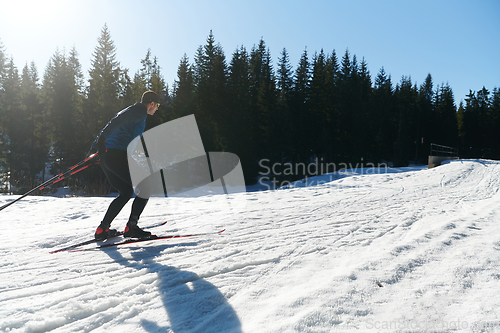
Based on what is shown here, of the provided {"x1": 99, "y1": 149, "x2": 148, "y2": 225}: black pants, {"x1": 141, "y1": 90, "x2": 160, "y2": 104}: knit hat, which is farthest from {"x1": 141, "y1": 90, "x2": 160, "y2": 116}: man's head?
{"x1": 99, "y1": 149, "x2": 148, "y2": 225}: black pants

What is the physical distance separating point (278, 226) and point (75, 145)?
2636cm

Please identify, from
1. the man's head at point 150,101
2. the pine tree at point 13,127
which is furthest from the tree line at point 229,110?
the man's head at point 150,101

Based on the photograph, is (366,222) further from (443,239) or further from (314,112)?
(314,112)

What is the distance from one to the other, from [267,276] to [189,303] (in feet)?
2.44

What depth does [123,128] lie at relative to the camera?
3.23 m

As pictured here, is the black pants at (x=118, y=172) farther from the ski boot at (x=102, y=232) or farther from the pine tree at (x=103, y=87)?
the pine tree at (x=103, y=87)

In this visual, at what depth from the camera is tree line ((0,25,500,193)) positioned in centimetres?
2328

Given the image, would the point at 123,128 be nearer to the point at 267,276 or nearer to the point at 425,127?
the point at 267,276

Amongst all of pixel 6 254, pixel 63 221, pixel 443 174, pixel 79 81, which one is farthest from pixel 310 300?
pixel 79 81

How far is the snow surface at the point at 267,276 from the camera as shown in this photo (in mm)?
1725

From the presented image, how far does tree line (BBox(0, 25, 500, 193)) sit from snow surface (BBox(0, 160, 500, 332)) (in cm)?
1663

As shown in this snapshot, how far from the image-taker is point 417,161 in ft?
134

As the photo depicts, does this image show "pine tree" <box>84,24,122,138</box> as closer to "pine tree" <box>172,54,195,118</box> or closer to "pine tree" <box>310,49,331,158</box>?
"pine tree" <box>172,54,195,118</box>

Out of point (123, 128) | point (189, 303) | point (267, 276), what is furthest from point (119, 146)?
point (267, 276)
